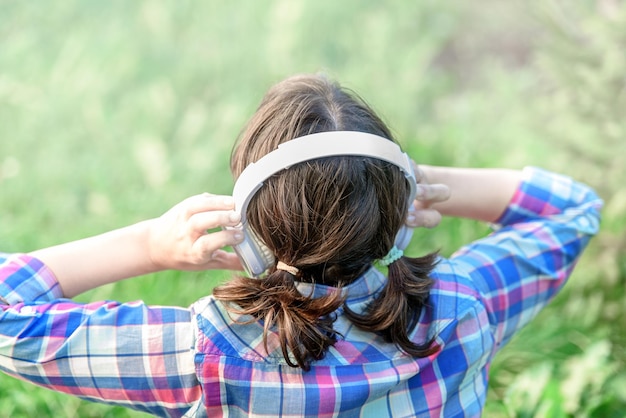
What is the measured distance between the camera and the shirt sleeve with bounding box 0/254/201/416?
109cm

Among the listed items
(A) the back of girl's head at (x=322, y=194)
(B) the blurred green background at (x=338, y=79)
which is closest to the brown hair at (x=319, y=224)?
(A) the back of girl's head at (x=322, y=194)

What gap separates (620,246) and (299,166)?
1987 millimetres

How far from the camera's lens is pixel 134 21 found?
4.13 meters

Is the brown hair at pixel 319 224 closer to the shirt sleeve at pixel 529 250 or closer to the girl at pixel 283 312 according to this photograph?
the girl at pixel 283 312

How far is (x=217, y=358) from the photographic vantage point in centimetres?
107

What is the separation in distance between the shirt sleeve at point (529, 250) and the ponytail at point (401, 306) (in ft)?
0.44

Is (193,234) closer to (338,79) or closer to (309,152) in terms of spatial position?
(309,152)

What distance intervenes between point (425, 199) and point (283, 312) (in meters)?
0.40

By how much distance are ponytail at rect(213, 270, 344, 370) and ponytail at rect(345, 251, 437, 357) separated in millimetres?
84

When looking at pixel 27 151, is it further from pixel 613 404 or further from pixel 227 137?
pixel 613 404

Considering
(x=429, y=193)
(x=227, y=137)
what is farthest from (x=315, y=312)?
(x=227, y=137)

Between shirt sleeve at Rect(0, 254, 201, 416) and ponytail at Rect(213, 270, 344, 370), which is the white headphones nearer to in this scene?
ponytail at Rect(213, 270, 344, 370)

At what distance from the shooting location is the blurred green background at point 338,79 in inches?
96.6

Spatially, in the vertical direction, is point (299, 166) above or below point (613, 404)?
above
